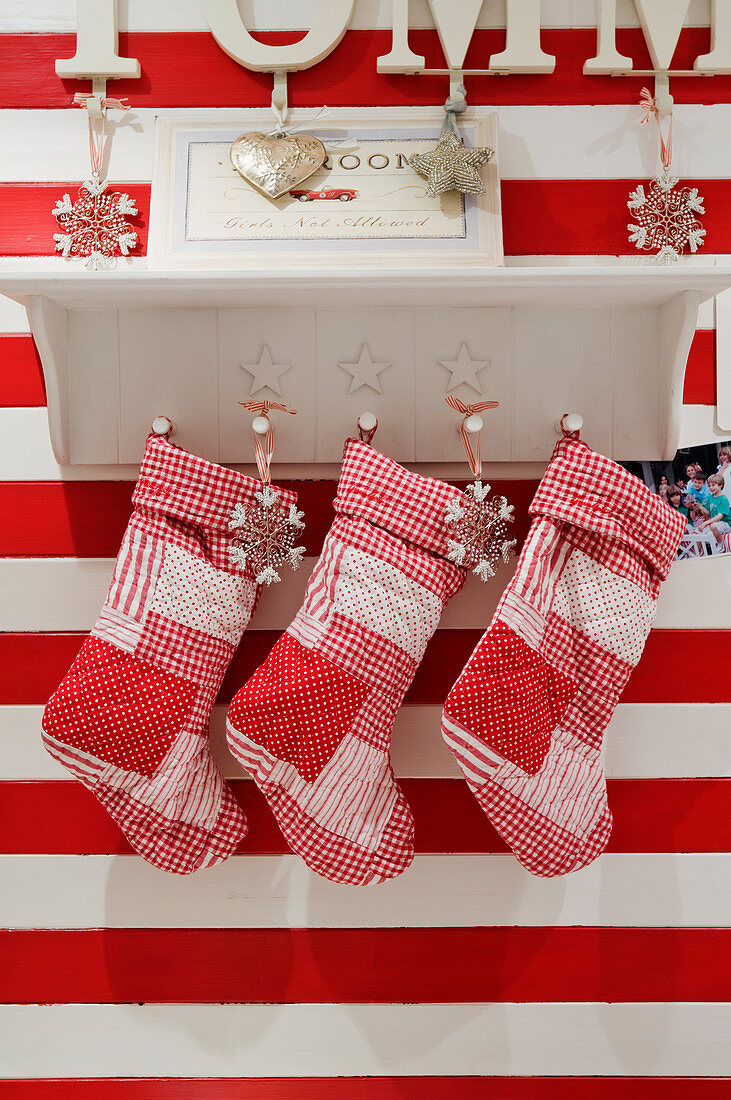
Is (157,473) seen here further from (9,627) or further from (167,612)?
(9,627)

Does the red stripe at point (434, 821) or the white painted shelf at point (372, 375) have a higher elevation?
the white painted shelf at point (372, 375)

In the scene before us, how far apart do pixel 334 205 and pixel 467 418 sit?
0.40m

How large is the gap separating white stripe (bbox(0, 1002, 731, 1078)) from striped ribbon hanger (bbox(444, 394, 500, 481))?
0.93 m

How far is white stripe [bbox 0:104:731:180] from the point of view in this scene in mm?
1303

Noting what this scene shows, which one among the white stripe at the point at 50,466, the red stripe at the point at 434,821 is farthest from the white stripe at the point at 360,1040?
the white stripe at the point at 50,466

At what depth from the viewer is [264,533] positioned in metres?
1.19

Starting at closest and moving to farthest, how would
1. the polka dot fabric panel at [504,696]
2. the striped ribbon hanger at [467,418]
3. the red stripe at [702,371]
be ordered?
the polka dot fabric panel at [504,696] < the striped ribbon hanger at [467,418] < the red stripe at [702,371]

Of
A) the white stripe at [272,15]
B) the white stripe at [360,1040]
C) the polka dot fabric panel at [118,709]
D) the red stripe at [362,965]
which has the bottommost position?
the white stripe at [360,1040]

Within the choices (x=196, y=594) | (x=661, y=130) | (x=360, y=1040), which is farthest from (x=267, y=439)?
(x=360, y=1040)

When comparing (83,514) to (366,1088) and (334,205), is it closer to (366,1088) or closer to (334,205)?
(334,205)

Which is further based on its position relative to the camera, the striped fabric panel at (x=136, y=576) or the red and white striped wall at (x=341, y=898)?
the red and white striped wall at (x=341, y=898)

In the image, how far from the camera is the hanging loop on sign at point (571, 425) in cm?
123

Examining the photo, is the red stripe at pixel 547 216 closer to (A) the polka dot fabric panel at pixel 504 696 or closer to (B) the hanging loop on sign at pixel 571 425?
(B) the hanging loop on sign at pixel 571 425

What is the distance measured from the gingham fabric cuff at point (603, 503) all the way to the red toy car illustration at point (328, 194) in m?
0.53
